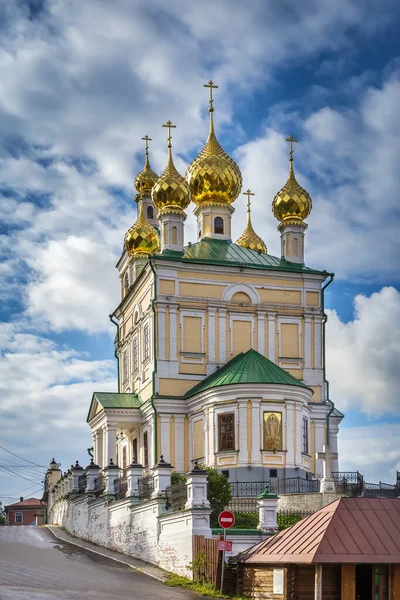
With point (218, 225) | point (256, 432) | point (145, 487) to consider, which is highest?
point (218, 225)

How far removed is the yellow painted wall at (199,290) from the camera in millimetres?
38156

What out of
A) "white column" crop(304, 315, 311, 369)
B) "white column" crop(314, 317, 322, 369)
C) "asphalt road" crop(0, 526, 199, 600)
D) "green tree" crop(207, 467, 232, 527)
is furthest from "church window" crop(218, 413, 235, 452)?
"green tree" crop(207, 467, 232, 527)

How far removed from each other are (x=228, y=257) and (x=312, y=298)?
381cm

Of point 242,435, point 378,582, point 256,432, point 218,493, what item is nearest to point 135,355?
point 242,435

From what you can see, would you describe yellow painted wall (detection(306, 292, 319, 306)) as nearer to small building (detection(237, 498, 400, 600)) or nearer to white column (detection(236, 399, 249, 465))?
white column (detection(236, 399, 249, 465))

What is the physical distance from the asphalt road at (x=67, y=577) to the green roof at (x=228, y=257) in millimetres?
12826

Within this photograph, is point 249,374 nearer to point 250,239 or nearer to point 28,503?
point 250,239

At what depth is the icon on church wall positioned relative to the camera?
112 feet

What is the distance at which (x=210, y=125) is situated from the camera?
144 feet

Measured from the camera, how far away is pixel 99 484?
35125mm

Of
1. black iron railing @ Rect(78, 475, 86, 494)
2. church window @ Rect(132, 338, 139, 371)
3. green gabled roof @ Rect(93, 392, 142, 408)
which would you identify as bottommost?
black iron railing @ Rect(78, 475, 86, 494)

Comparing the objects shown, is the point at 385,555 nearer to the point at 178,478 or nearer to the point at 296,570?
the point at 296,570

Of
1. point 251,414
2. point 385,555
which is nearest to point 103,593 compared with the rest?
point 385,555

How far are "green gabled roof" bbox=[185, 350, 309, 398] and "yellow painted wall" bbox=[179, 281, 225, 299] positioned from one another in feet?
9.43
